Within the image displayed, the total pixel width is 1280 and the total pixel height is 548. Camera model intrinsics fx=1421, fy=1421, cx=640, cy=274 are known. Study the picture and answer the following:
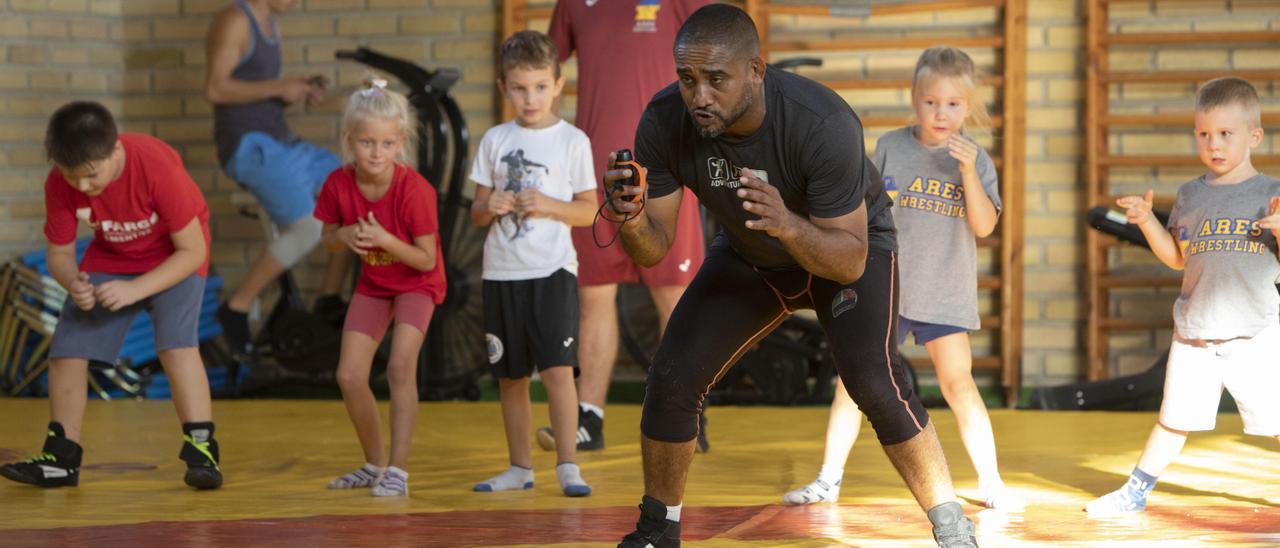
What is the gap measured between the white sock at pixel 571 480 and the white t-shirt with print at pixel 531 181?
21.2 inches

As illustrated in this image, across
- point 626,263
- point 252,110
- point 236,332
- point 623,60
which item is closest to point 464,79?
point 252,110

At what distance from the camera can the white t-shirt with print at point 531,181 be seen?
4.01m

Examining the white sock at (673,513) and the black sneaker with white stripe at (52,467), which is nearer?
the white sock at (673,513)

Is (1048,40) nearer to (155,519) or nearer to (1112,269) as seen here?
(1112,269)

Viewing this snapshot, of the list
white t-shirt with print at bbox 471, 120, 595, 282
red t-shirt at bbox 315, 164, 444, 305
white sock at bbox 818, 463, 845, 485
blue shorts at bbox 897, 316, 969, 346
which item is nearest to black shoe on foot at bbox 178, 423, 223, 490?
red t-shirt at bbox 315, 164, 444, 305

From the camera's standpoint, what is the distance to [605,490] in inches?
156

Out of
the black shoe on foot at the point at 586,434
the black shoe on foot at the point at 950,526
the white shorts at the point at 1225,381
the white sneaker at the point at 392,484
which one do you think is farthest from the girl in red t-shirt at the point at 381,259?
the white shorts at the point at 1225,381

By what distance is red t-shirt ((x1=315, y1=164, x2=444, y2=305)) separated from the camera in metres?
4.03

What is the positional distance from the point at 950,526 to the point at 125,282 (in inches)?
95.9

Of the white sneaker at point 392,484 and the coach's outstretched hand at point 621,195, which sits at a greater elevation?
the coach's outstretched hand at point 621,195

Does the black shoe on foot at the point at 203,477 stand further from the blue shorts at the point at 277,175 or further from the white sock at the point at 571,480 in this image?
the blue shorts at the point at 277,175

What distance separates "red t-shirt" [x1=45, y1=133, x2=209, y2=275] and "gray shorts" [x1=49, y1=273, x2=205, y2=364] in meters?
0.06

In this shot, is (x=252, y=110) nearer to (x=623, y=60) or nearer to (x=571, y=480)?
(x=623, y=60)

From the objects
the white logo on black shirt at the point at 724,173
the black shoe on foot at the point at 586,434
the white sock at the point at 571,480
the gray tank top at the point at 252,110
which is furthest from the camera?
the gray tank top at the point at 252,110
